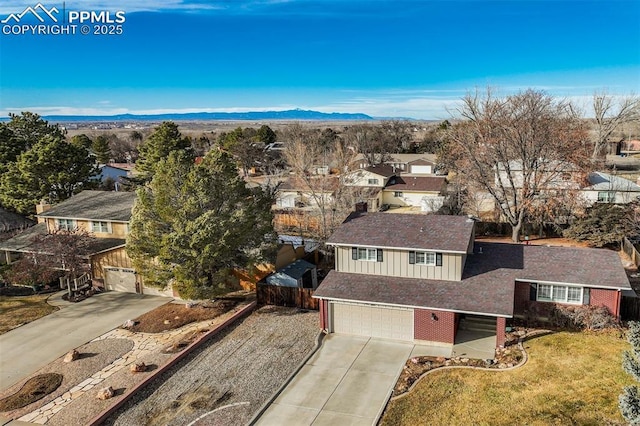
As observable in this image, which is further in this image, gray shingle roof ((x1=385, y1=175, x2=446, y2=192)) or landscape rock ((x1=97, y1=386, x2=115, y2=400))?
gray shingle roof ((x1=385, y1=175, x2=446, y2=192))

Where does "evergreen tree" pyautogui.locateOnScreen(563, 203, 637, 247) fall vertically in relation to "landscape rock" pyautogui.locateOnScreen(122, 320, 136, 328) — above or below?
above

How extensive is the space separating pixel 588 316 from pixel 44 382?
941 inches

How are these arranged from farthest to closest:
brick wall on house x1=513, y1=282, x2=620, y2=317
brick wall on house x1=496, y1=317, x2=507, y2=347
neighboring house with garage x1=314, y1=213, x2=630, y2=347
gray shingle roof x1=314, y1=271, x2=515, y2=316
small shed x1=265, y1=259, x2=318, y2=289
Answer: small shed x1=265, y1=259, x2=318, y2=289 → brick wall on house x1=513, y1=282, x2=620, y2=317 → neighboring house with garage x1=314, y1=213, x2=630, y2=347 → gray shingle roof x1=314, y1=271, x2=515, y2=316 → brick wall on house x1=496, y1=317, x2=507, y2=347

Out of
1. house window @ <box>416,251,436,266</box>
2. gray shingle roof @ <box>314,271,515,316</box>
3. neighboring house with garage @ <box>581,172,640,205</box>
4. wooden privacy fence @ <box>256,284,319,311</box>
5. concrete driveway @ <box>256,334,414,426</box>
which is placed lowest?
concrete driveway @ <box>256,334,414,426</box>

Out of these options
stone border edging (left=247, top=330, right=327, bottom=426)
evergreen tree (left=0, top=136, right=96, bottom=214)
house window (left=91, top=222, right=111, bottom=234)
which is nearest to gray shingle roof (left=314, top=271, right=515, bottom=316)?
stone border edging (left=247, top=330, right=327, bottom=426)

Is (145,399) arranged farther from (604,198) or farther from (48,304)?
(604,198)

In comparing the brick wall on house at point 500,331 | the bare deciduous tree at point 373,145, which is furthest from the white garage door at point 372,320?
the bare deciduous tree at point 373,145

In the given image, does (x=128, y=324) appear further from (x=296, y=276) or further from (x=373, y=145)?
(x=373, y=145)

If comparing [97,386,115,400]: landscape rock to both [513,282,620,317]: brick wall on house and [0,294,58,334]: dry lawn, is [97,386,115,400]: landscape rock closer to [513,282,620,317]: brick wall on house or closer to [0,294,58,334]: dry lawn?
[0,294,58,334]: dry lawn

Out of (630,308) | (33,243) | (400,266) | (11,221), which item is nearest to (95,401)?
(400,266)

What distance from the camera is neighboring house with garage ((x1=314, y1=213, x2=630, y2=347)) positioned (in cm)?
2150

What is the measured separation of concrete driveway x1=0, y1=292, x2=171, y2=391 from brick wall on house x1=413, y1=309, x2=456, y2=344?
15136 mm

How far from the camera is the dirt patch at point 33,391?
17.8m

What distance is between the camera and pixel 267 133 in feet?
331
